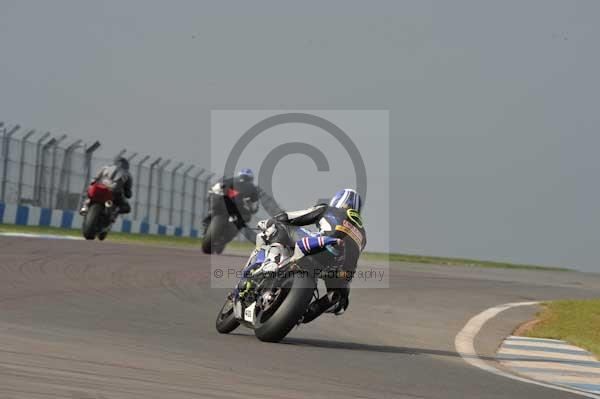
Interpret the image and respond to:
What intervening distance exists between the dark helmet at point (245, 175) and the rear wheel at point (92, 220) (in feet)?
9.25

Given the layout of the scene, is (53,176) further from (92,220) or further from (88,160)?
(92,220)

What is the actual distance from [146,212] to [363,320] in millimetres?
23496

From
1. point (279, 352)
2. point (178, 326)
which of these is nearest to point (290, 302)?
point (279, 352)

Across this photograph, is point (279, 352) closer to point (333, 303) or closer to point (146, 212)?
point (333, 303)

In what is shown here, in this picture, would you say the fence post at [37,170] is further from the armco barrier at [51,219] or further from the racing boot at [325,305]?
the racing boot at [325,305]

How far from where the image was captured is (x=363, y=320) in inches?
494

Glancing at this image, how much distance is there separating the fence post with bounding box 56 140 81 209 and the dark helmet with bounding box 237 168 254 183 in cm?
1187

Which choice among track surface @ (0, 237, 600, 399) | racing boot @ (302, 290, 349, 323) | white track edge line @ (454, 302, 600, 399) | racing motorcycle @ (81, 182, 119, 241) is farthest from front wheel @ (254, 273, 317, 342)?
racing motorcycle @ (81, 182, 119, 241)

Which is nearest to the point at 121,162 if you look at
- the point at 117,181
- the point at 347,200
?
the point at 117,181

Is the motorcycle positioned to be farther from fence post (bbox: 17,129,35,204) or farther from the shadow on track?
fence post (bbox: 17,129,35,204)

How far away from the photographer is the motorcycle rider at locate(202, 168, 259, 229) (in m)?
19.1

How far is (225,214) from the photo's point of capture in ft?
62.7

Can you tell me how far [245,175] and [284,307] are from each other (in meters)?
10.7

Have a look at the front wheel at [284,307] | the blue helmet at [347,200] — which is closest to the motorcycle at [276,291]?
the front wheel at [284,307]
